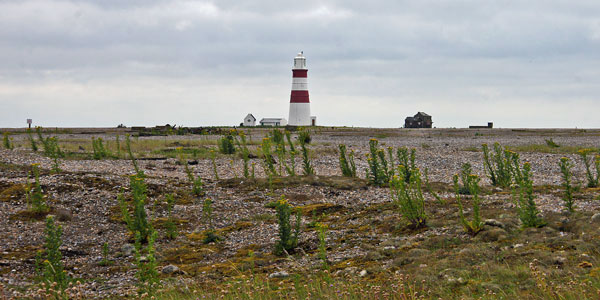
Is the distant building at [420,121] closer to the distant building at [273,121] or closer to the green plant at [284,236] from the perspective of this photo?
the distant building at [273,121]

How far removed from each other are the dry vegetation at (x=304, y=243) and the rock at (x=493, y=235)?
15 millimetres

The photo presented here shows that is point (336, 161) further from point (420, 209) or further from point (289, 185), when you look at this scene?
point (420, 209)

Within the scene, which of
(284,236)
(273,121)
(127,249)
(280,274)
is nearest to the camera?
(280,274)

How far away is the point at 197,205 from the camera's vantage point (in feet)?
46.6

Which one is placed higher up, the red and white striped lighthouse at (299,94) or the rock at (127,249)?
the red and white striped lighthouse at (299,94)

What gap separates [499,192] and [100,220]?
32.3 ft

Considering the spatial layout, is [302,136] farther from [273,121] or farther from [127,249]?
[273,121]

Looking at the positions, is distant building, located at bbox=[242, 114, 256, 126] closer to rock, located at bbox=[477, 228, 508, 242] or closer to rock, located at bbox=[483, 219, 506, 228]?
rock, located at bbox=[483, 219, 506, 228]

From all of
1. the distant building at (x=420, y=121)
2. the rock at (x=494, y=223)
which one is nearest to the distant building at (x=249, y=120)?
the distant building at (x=420, y=121)

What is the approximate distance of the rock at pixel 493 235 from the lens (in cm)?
840

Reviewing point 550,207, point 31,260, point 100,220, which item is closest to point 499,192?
point 550,207

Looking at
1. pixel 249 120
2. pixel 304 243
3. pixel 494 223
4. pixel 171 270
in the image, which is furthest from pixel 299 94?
pixel 171 270

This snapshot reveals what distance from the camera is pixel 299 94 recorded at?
253 feet

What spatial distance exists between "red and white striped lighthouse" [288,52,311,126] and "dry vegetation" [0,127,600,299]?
5897 centimetres
